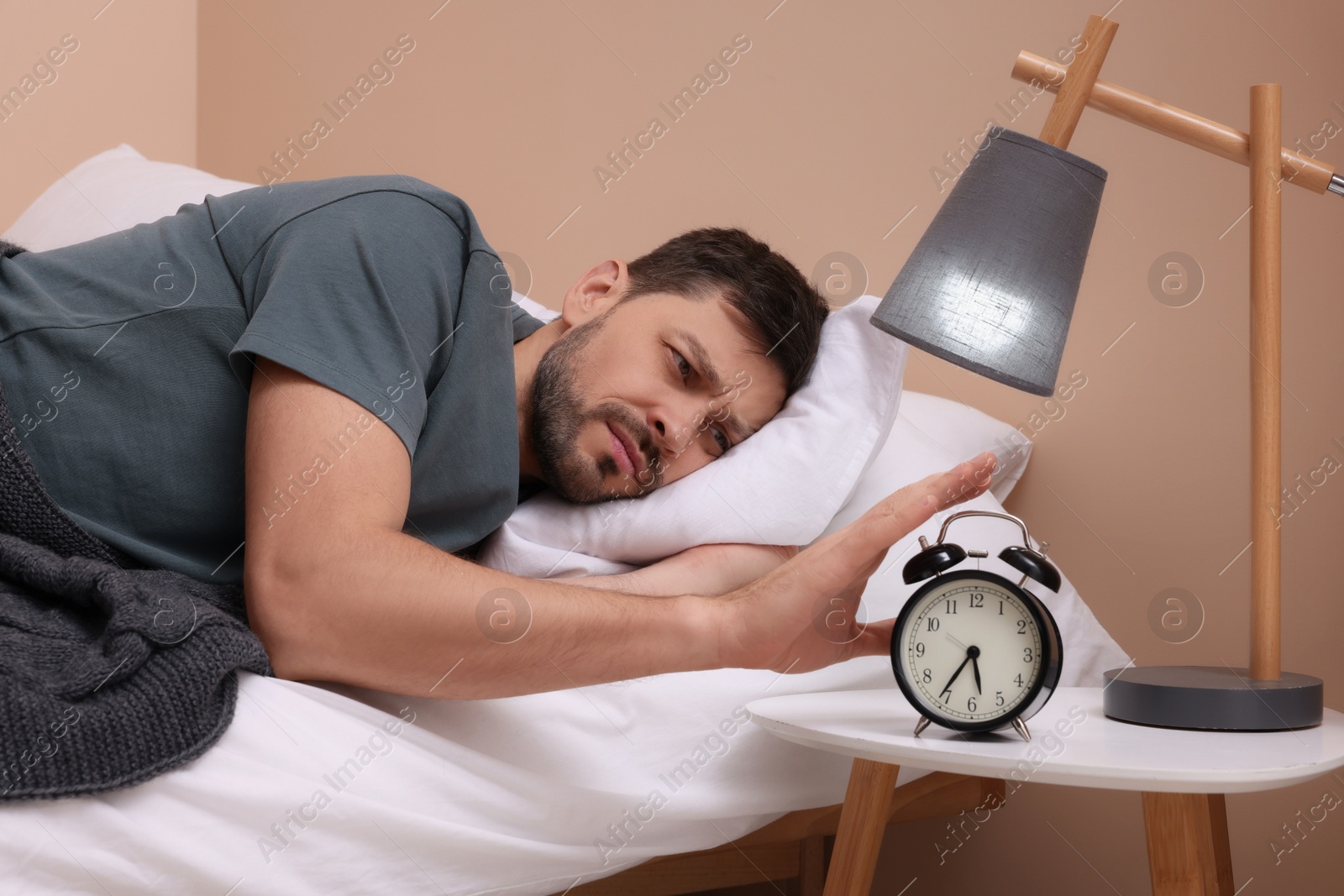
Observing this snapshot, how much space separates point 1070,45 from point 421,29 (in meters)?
1.24

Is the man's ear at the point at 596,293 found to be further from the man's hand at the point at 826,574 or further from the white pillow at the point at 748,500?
the man's hand at the point at 826,574

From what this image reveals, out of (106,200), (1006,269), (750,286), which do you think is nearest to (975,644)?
(1006,269)

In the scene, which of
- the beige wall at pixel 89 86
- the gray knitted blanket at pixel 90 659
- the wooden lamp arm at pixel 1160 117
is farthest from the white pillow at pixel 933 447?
the beige wall at pixel 89 86

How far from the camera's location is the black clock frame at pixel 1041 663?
86cm

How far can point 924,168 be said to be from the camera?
1605mm

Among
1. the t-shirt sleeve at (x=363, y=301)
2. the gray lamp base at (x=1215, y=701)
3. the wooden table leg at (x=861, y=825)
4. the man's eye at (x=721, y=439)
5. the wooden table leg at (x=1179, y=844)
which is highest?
the t-shirt sleeve at (x=363, y=301)

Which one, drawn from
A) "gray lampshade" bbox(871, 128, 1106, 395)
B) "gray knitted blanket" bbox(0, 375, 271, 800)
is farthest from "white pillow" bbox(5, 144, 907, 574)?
"gray knitted blanket" bbox(0, 375, 271, 800)

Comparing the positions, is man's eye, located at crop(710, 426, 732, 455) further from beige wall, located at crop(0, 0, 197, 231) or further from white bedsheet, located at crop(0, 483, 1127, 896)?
beige wall, located at crop(0, 0, 197, 231)

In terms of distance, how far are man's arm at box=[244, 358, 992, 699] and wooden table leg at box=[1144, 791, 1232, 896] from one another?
0.29 metres

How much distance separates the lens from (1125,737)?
34.6 inches

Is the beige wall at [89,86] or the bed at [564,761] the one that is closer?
the bed at [564,761]

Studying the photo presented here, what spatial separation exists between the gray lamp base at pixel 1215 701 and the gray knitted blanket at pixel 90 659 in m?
0.76

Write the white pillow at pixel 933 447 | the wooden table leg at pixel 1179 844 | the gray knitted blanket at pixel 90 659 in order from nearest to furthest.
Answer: the gray knitted blanket at pixel 90 659 < the wooden table leg at pixel 1179 844 < the white pillow at pixel 933 447

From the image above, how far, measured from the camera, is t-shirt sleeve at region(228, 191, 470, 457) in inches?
34.9
